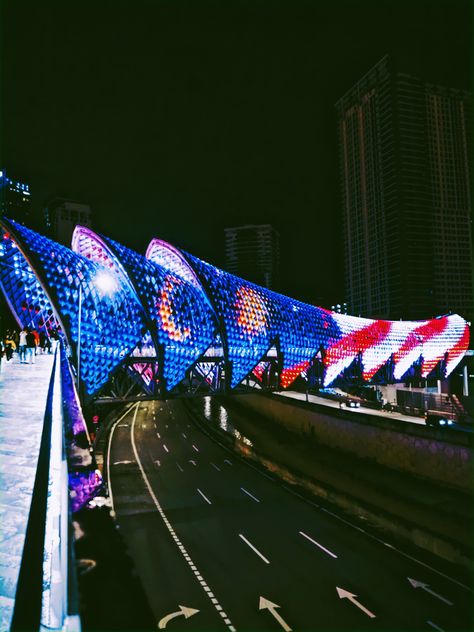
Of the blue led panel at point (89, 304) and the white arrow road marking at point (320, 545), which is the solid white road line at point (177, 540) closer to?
the white arrow road marking at point (320, 545)

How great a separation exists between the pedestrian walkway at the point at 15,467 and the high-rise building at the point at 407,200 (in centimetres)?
12259

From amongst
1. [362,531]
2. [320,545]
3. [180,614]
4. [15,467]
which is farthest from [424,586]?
[15,467]

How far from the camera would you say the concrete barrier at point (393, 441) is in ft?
80.7

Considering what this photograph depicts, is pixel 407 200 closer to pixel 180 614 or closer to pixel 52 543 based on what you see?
pixel 180 614

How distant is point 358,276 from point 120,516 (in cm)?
12426

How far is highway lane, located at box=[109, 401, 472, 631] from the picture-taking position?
1374 cm

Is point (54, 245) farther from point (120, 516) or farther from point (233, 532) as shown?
point (233, 532)

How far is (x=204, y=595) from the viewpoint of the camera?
589 inches

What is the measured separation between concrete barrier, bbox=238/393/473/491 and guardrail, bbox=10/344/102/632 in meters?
23.2

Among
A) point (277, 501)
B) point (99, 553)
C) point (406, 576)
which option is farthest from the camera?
point (277, 501)

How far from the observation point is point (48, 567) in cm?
438

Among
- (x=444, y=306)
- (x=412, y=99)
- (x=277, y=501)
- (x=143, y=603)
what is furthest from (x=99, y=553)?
(x=412, y=99)

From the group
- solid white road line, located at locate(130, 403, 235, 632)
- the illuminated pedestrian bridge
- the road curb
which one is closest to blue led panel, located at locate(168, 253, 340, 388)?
the illuminated pedestrian bridge

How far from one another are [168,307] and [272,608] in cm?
2357
